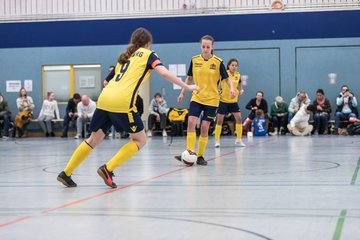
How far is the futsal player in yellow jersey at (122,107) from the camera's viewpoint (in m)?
8.19

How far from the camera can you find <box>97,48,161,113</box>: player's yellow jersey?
818 cm

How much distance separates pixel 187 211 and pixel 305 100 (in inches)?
748

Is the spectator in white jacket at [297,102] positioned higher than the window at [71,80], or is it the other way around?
the window at [71,80]

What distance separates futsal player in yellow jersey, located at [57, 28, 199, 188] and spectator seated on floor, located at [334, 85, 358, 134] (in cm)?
1707

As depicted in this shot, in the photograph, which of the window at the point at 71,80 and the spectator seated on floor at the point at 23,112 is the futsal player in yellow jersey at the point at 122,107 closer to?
the spectator seated on floor at the point at 23,112

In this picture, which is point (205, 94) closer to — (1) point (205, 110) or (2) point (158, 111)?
(1) point (205, 110)

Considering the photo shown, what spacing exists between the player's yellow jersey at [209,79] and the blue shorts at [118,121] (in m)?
3.75

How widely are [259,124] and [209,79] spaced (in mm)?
12273

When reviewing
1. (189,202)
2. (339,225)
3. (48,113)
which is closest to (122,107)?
(189,202)

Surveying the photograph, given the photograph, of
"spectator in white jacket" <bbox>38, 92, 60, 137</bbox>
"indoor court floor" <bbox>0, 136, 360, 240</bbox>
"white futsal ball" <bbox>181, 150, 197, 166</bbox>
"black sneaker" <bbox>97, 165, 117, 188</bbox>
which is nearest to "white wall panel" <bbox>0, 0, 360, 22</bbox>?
"spectator in white jacket" <bbox>38, 92, 60, 137</bbox>

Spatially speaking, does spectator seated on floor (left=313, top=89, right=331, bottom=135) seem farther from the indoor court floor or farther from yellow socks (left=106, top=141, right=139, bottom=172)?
yellow socks (left=106, top=141, right=139, bottom=172)

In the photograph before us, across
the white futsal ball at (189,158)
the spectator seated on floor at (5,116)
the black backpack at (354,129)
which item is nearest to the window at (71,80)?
the spectator seated on floor at (5,116)

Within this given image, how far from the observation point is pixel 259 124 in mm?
24125

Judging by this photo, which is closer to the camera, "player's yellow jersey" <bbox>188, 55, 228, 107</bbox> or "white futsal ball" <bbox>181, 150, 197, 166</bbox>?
"white futsal ball" <bbox>181, 150, 197, 166</bbox>
